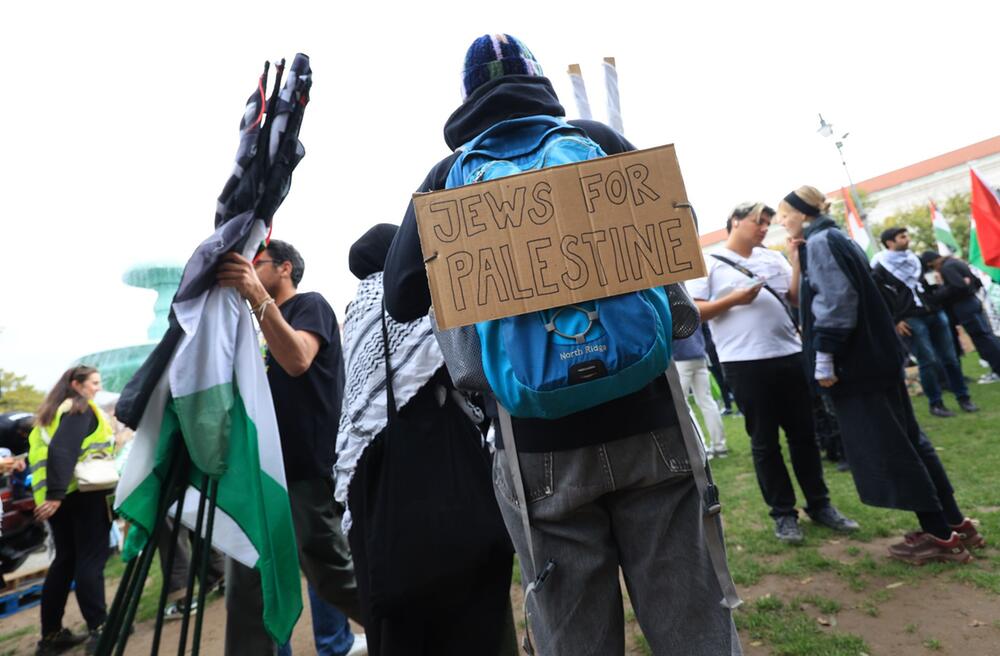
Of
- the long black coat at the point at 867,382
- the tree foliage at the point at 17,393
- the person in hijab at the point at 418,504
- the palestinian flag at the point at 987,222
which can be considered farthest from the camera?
the tree foliage at the point at 17,393

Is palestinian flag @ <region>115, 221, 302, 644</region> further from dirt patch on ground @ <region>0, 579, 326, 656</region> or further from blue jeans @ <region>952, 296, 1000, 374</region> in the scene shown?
blue jeans @ <region>952, 296, 1000, 374</region>

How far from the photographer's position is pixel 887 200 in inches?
2457

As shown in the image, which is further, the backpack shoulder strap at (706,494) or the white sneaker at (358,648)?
the white sneaker at (358,648)

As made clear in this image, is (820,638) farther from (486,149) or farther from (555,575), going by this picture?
(486,149)

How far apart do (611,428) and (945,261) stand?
8.13 m

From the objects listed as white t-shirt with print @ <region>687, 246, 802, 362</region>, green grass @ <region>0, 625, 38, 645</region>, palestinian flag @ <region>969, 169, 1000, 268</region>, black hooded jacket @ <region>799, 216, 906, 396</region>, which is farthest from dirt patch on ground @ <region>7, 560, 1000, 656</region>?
palestinian flag @ <region>969, 169, 1000, 268</region>

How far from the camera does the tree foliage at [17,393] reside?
28.4m

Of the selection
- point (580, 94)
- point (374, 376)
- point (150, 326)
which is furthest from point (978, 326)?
point (150, 326)

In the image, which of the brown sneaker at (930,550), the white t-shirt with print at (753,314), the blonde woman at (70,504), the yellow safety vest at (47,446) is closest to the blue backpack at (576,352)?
the white t-shirt with print at (753,314)

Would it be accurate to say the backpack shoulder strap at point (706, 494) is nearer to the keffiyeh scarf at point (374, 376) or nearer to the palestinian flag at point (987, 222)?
the keffiyeh scarf at point (374, 376)

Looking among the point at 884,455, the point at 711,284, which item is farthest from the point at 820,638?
the point at 711,284

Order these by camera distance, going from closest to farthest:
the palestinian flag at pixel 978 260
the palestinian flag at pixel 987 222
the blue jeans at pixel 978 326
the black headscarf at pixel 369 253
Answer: the black headscarf at pixel 369 253 → the palestinian flag at pixel 987 222 → the blue jeans at pixel 978 326 → the palestinian flag at pixel 978 260

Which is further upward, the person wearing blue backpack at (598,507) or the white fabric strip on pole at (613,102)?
the white fabric strip on pole at (613,102)

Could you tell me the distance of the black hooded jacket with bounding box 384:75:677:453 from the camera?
1.46 m
